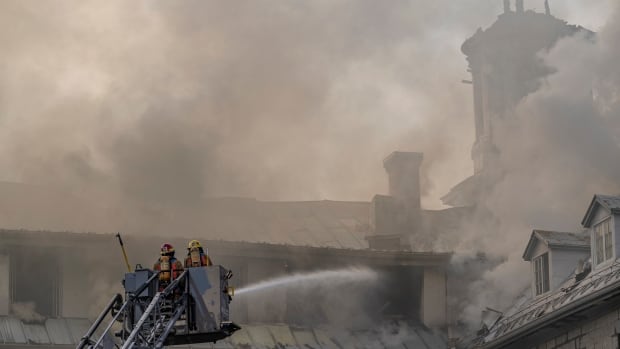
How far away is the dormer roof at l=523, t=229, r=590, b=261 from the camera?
Result: 126 ft

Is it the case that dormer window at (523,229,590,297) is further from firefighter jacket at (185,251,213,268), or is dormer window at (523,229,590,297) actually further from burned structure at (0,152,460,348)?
firefighter jacket at (185,251,213,268)

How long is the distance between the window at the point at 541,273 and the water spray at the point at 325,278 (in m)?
7.28

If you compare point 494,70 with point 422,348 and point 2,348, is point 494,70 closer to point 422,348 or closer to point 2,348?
point 422,348

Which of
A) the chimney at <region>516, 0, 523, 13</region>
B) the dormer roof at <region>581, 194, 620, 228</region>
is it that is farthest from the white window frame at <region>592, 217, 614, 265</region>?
the chimney at <region>516, 0, 523, 13</region>

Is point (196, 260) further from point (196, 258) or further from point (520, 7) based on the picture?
point (520, 7)

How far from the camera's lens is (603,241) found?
115ft

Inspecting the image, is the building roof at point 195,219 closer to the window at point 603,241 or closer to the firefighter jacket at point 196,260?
the window at point 603,241

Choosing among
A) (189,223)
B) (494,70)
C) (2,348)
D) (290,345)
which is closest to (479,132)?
(494,70)

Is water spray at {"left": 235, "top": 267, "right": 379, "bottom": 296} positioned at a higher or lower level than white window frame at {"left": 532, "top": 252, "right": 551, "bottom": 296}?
higher

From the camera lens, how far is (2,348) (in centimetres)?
3916

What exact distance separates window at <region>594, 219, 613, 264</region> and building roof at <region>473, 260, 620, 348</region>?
480mm

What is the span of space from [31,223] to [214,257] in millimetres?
6009

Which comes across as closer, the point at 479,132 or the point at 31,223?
the point at 31,223

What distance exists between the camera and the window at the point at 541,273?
38875mm
